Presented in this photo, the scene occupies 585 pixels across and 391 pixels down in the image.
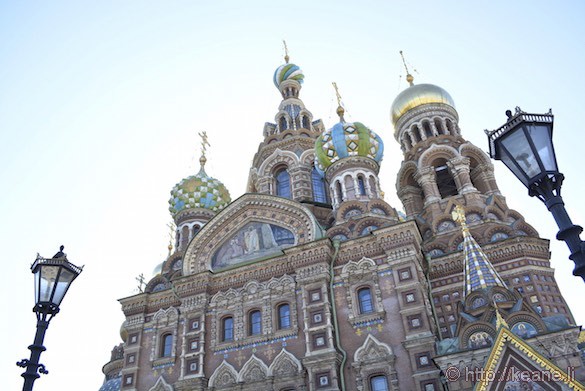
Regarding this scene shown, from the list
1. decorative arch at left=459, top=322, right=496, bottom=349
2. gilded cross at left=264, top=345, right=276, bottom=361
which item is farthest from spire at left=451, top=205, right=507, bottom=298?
gilded cross at left=264, top=345, right=276, bottom=361

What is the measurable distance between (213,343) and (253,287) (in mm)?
1693

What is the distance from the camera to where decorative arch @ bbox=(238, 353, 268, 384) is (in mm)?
11805

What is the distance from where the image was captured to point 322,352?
445 inches

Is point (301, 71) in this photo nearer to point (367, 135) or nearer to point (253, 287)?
point (367, 135)

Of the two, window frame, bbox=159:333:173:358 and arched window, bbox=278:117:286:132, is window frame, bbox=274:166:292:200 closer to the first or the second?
arched window, bbox=278:117:286:132

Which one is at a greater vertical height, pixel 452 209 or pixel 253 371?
pixel 452 209

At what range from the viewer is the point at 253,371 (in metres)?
12.0

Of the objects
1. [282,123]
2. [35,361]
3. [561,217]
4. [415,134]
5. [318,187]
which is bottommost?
[35,361]

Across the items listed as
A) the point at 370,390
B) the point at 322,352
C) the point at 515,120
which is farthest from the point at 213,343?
the point at 515,120

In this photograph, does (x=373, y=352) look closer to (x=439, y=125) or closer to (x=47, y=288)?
(x=47, y=288)

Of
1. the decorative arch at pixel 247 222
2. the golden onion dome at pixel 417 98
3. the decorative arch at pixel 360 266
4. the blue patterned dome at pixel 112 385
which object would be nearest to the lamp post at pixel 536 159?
the decorative arch at pixel 360 266

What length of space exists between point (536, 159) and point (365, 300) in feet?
28.2

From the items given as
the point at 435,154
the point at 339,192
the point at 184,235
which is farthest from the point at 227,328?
the point at 435,154

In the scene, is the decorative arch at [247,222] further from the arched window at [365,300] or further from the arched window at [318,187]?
the arched window at [318,187]
